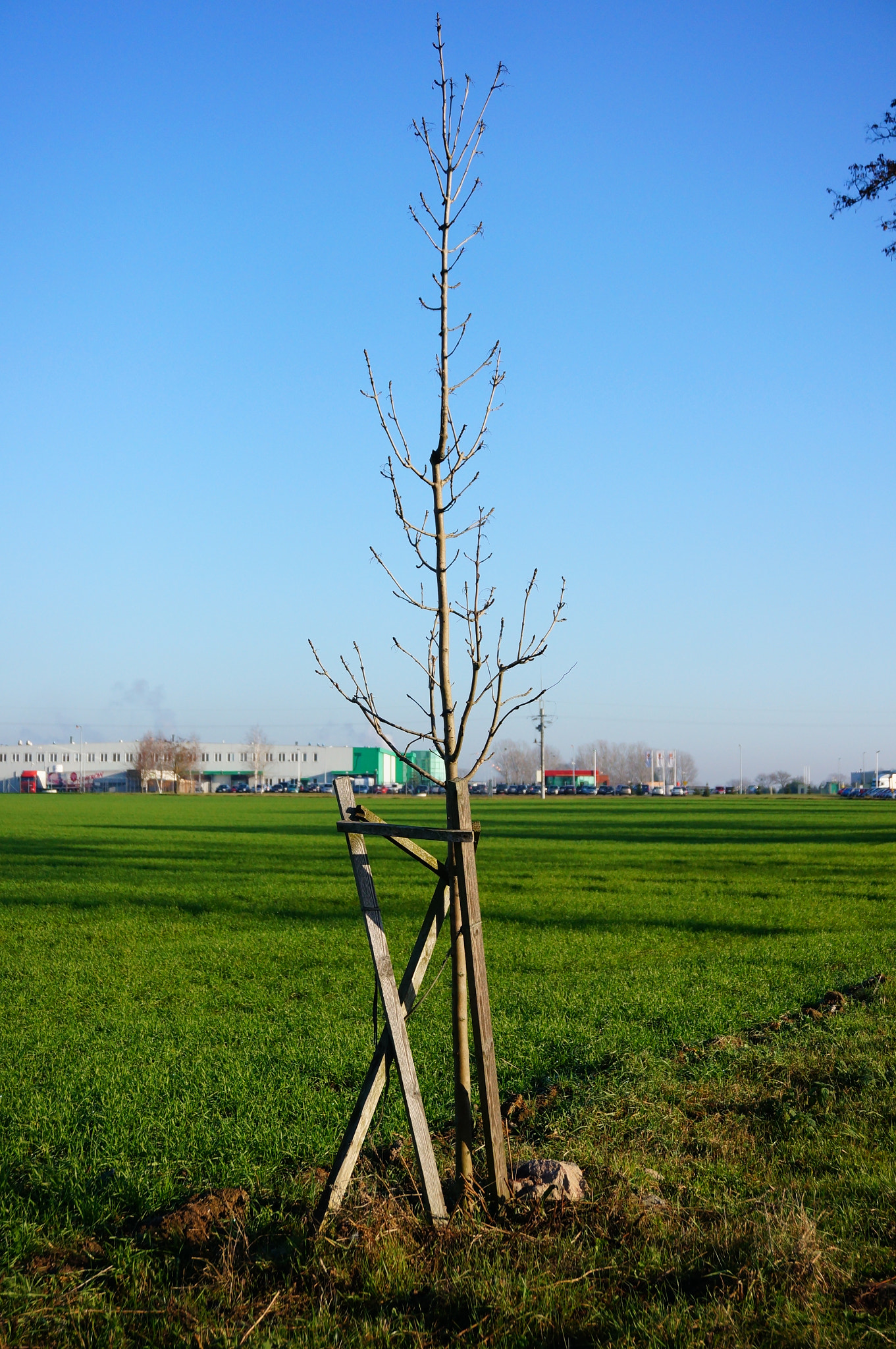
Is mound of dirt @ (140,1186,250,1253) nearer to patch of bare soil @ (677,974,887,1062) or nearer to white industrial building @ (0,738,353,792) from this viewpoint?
patch of bare soil @ (677,974,887,1062)

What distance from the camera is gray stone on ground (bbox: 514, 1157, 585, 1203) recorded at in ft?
12.9

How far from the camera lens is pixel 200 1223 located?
388 centimetres

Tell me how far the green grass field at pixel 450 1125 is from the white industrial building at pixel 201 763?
13947 cm

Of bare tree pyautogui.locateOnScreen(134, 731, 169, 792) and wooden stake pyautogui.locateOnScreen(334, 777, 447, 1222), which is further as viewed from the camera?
bare tree pyautogui.locateOnScreen(134, 731, 169, 792)

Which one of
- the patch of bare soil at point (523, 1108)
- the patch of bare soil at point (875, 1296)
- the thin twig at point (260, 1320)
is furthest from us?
the patch of bare soil at point (523, 1108)

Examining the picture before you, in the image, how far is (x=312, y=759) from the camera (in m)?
171

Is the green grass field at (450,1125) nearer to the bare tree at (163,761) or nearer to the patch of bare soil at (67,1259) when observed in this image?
the patch of bare soil at (67,1259)

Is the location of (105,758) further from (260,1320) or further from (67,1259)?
(260,1320)

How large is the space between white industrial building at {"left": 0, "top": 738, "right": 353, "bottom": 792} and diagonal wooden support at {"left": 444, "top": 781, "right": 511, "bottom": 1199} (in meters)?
146

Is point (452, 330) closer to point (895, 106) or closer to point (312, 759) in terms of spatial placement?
point (895, 106)

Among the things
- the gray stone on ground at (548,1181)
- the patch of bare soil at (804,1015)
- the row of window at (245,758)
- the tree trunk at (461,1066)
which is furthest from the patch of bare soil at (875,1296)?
the row of window at (245,758)

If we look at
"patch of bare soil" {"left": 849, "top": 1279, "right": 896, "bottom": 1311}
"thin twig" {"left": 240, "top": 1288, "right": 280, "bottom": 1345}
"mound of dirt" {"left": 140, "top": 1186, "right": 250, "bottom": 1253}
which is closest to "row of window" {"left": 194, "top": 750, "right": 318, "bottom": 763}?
"mound of dirt" {"left": 140, "top": 1186, "right": 250, "bottom": 1253}

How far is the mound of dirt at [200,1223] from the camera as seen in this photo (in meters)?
3.82

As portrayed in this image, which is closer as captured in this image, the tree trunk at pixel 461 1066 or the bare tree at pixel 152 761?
the tree trunk at pixel 461 1066
